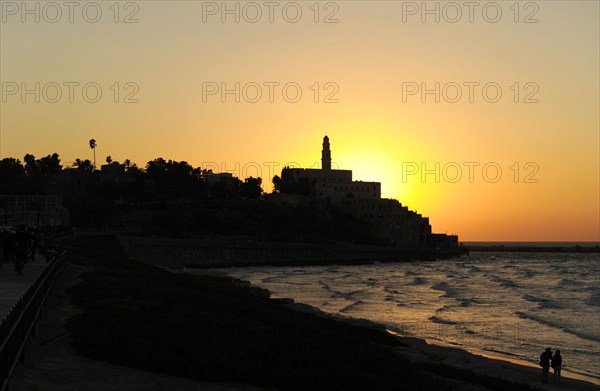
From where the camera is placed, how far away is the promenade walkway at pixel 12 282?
22375 mm

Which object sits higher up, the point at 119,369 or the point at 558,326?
the point at 119,369

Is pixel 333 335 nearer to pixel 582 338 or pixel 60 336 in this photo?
pixel 60 336

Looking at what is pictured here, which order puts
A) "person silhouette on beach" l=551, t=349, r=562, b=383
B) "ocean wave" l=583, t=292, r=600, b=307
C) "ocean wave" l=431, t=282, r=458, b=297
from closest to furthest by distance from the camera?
"person silhouette on beach" l=551, t=349, r=562, b=383 → "ocean wave" l=583, t=292, r=600, b=307 → "ocean wave" l=431, t=282, r=458, b=297

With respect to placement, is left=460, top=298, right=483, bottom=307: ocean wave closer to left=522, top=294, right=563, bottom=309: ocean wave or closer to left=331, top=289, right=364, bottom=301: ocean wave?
left=522, top=294, right=563, bottom=309: ocean wave

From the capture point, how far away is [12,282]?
92.4 feet

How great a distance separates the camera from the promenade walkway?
22.4 m

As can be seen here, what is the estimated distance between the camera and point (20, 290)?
2555cm

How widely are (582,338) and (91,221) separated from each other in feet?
442

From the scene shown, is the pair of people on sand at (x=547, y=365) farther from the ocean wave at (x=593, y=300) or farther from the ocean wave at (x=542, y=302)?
the ocean wave at (x=593, y=300)

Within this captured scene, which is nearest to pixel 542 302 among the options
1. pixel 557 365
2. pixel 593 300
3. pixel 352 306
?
pixel 593 300

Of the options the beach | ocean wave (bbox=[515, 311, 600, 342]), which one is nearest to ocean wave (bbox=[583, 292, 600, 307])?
ocean wave (bbox=[515, 311, 600, 342])

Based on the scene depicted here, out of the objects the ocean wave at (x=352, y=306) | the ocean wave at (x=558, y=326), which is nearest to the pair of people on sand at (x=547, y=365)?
the ocean wave at (x=558, y=326)

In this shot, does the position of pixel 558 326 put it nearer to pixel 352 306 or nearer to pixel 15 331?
pixel 352 306

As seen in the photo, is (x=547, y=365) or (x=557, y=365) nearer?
(x=547, y=365)
